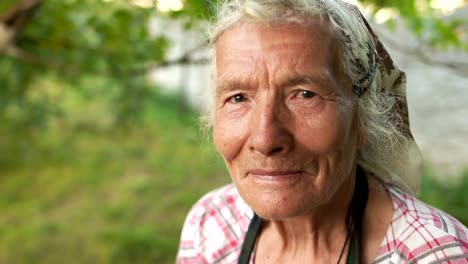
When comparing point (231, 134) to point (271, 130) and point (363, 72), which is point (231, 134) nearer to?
point (271, 130)

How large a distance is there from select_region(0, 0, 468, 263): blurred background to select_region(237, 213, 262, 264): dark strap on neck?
16.6 inches

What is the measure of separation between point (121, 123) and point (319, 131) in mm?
4351

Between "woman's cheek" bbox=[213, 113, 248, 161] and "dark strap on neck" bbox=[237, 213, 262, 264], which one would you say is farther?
"dark strap on neck" bbox=[237, 213, 262, 264]

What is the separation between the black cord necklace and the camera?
1.59 m

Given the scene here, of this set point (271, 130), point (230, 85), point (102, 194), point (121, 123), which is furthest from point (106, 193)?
point (271, 130)

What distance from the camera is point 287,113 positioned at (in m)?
1.46

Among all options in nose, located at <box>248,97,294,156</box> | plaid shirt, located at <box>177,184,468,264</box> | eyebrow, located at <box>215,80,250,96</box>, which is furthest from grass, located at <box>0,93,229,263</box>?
nose, located at <box>248,97,294,156</box>

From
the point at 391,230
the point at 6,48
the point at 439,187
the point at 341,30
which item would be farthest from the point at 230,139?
the point at 439,187

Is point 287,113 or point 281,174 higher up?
point 287,113

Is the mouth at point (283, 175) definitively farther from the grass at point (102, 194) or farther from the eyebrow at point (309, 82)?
the grass at point (102, 194)

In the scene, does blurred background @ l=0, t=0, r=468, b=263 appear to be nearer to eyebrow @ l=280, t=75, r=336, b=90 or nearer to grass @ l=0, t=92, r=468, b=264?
grass @ l=0, t=92, r=468, b=264

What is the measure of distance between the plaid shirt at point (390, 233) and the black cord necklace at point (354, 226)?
38mm

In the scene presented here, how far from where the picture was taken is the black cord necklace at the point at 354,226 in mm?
1592

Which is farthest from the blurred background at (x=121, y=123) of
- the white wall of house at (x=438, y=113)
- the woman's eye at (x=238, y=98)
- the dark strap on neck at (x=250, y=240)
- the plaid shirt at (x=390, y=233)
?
the woman's eye at (x=238, y=98)
